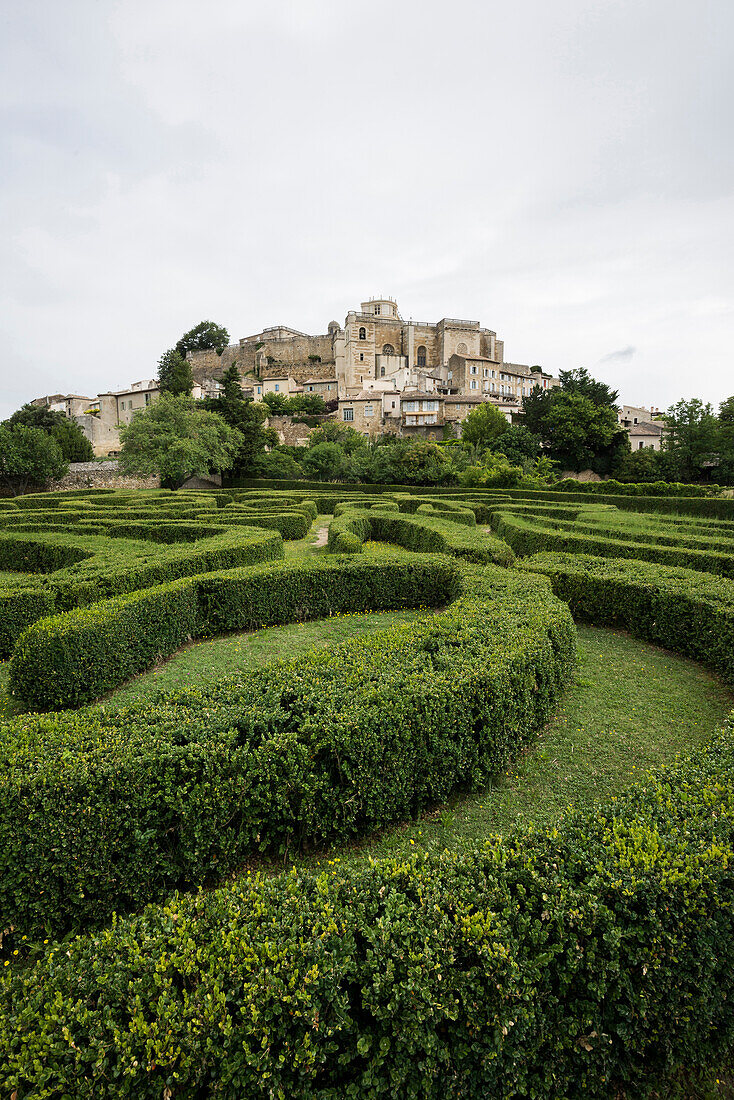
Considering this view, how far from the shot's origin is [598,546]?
13.1m

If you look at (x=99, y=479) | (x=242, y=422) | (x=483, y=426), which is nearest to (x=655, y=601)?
(x=242, y=422)

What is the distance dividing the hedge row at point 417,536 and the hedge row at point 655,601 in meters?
1.07

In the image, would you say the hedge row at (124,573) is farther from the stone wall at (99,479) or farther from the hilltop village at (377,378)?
the hilltop village at (377,378)

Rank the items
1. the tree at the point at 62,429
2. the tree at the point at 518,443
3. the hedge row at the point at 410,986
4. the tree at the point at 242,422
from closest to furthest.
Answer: the hedge row at the point at 410,986 < the tree at the point at 242,422 < the tree at the point at 518,443 < the tree at the point at 62,429

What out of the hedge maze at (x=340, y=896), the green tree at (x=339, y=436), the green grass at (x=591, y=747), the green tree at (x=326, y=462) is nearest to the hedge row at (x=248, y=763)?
the hedge maze at (x=340, y=896)

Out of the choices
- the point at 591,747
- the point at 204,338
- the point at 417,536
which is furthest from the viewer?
the point at 204,338

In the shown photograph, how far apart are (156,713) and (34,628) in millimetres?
3677

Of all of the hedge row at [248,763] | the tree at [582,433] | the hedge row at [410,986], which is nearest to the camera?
the hedge row at [410,986]

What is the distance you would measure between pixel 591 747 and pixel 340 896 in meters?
4.04

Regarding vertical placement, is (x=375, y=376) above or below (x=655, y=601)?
above

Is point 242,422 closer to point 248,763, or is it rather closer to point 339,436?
point 339,436

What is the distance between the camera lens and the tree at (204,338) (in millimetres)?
93938

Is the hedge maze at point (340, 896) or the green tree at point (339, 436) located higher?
the green tree at point (339, 436)

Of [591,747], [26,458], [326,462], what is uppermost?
[26,458]
